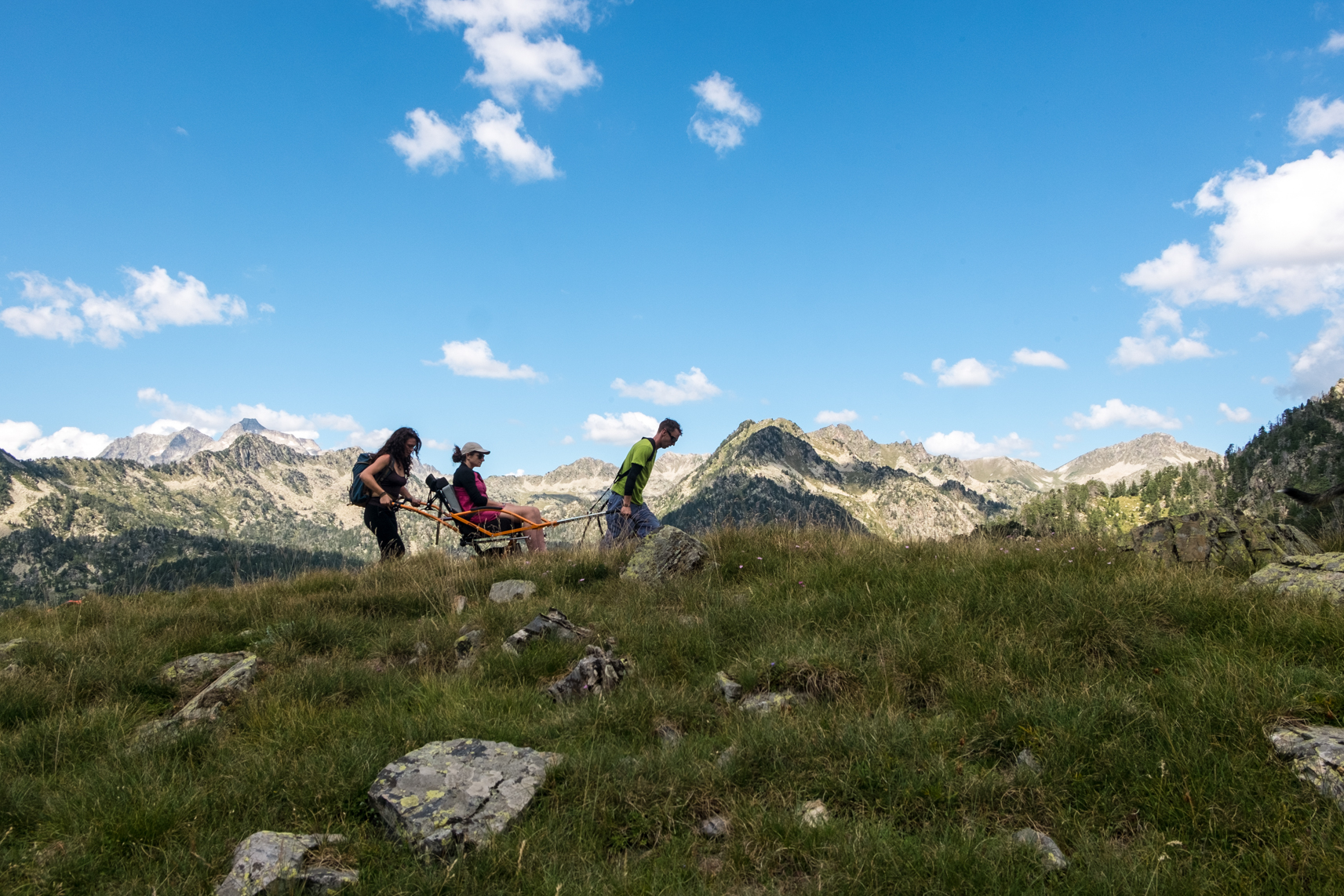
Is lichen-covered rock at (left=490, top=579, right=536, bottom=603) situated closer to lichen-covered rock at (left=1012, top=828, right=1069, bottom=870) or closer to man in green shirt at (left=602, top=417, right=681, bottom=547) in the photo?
man in green shirt at (left=602, top=417, right=681, bottom=547)

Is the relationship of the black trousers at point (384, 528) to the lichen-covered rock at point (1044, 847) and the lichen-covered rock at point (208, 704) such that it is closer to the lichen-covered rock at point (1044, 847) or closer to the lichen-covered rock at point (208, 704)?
the lichen-covered rock at point (208, 704)

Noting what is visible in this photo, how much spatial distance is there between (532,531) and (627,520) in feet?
5.90

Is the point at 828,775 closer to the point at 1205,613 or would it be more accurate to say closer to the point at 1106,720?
the point at 1106,720

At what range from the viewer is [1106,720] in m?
4.64

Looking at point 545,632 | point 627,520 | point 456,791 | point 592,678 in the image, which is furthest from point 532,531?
point 456,791

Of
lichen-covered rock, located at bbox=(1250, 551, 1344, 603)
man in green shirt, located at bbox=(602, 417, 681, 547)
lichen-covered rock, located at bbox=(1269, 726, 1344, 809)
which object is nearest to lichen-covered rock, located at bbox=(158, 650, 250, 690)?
man in green shirt, located at bbox=(602, 417, 681, 547)

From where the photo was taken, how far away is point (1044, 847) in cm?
372

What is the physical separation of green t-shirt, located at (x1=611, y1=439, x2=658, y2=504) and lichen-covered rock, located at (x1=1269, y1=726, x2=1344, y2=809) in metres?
9.61

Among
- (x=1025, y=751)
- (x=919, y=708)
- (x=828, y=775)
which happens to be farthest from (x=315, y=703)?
(x=1025, y=751)

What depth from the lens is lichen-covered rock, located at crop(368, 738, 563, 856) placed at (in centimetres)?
408

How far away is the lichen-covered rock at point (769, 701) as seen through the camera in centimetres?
543

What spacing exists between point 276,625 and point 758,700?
5.75m

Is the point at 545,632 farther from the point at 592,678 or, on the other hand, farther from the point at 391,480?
the point at 391,480

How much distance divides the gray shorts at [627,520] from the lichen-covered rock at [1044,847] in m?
8.58
